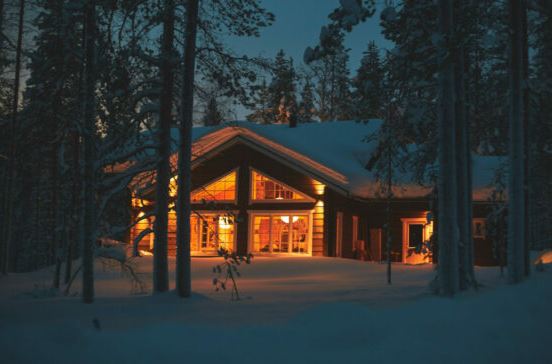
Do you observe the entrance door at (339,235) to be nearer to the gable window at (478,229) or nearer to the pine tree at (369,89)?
the gable window at (478,229)

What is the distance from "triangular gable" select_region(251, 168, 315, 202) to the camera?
26.6 m

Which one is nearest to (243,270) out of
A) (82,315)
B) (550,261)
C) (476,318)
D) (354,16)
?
(550,261)

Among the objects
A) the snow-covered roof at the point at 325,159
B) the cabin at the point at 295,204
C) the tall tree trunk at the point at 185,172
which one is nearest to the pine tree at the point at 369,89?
the tall tree trunk at the point at 185,172

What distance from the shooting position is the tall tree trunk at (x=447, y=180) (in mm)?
11422

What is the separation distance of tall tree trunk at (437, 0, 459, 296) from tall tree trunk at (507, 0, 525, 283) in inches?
91.3

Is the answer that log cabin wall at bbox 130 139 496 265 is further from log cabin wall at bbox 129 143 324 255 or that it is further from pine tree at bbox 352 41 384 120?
pine tree at bbox 352 41 384 120

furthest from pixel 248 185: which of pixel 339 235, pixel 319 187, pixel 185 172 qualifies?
pixel 185 172

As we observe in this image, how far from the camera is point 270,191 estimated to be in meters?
27.2

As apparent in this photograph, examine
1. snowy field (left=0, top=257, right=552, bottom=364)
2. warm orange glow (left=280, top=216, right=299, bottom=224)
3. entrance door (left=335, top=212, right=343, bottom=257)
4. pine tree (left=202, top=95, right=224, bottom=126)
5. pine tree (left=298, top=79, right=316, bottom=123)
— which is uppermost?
pine tree (left=298, top=79, right=316, bottom=123)

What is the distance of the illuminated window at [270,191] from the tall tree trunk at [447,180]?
14.9m

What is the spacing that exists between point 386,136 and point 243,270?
30.1 feet

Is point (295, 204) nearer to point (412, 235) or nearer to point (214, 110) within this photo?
point (412, 235)

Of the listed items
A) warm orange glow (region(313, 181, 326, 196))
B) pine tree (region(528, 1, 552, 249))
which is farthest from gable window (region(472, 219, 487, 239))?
warm orange glow (region(313, 181, 326, 196))

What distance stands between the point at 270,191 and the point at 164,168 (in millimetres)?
13808
